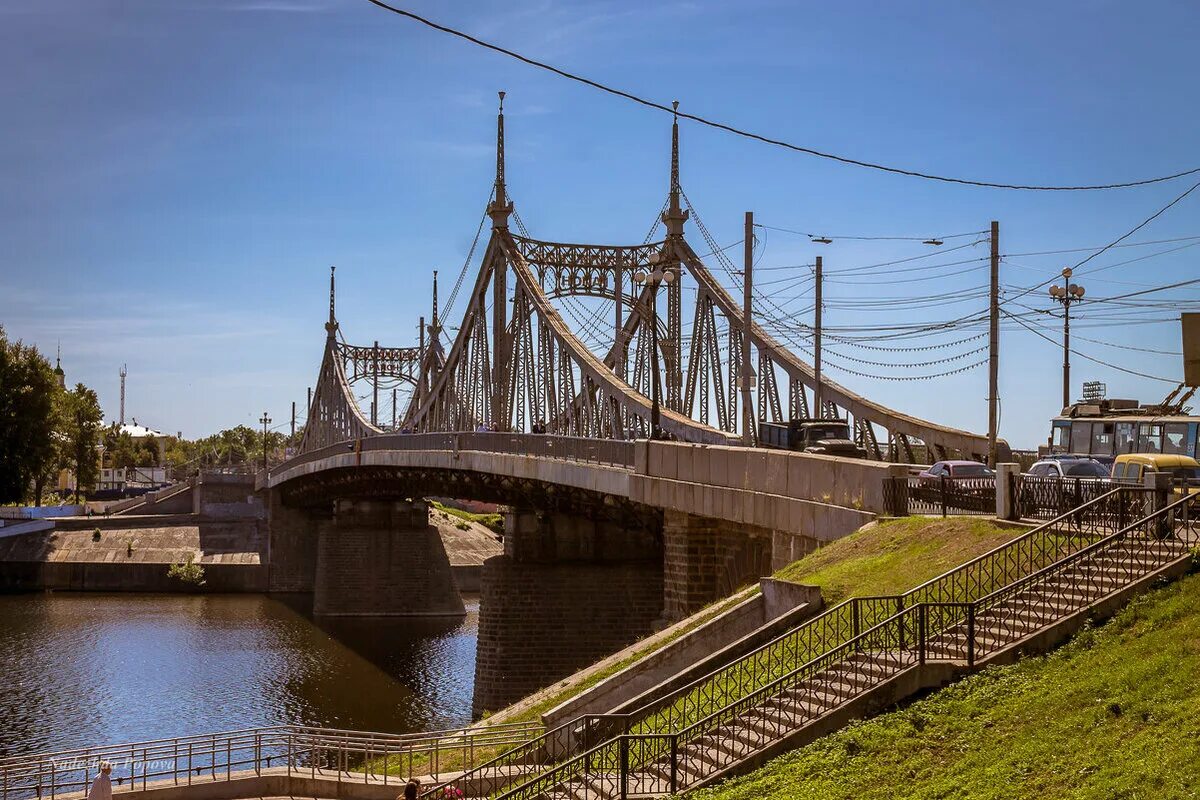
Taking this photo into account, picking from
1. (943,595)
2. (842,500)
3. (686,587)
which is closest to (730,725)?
(943,595)

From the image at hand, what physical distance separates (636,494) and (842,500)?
8.69 metres

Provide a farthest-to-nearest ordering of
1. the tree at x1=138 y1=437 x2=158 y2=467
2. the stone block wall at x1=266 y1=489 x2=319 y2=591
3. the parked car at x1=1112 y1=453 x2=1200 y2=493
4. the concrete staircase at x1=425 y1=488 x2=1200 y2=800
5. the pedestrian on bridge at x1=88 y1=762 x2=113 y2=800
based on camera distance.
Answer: the tree at x1=138 y1=437 x2=158 y2=467 < the stone block wall at x1=266 y1=489 x2=319 y2=591 < the parked car at x1=1112 y1=453 x2=1200 y2=493 < the pedestrian on bridge at x1=88 y1=762 x2=113 y2=800 < the concrete staircase at x1=425 y1=488 x2=1200 y2=800

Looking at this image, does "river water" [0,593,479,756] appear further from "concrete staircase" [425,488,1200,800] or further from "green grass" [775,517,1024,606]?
"concrete staircase" [425,488,1200,800]

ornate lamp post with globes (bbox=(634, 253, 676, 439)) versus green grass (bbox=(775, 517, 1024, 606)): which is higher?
ornate lamp post with globes (bbox=(634, 253, 676, 439))

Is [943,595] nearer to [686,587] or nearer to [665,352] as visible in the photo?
[686,587]

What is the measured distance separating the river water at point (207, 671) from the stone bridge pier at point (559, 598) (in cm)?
250

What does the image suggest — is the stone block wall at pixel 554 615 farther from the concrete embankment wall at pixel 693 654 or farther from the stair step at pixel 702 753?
the stair step at pixel 702 753

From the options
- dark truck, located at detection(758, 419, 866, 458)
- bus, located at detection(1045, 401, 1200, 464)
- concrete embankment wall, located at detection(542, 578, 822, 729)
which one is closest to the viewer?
concrete embankment wall, located at detection(542, 578, 822, 729)

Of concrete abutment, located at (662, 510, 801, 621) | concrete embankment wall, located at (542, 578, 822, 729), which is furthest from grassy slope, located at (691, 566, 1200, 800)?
concrete abutment, located at (662, 510, 801, 621)

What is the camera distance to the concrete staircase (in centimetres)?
1410

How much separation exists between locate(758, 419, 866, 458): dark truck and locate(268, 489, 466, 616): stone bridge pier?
3640 centimetres

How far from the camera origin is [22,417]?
257 feet

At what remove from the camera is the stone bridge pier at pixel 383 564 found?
226 ft

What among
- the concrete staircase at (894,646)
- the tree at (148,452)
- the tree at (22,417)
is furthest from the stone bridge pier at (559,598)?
the tree at (148,452)
